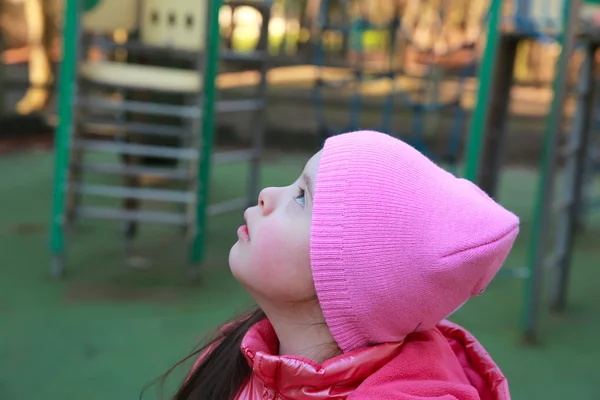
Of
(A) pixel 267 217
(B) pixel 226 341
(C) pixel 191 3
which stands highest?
(C) pixel 191 3

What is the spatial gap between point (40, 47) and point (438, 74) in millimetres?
3711

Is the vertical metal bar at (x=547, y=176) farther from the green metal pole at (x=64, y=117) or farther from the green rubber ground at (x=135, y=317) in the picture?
the green metal pole at (x=64, y=117)

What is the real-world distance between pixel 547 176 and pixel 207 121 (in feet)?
4.81

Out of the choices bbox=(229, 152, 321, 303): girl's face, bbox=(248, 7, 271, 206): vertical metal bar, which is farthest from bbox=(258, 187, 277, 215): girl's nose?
bbox=(248, 7, 271, 206): vertical metal bar

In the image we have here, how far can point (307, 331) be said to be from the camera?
1.37 metres

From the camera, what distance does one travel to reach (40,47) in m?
A: 7.77

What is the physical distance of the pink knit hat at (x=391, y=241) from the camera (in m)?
1.26

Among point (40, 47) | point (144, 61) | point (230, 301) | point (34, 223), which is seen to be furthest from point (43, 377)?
point (40, 47)

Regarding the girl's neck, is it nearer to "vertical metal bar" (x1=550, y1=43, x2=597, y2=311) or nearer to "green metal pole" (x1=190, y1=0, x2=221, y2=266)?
"green metal pole" (x1=190, y1=0, x2=221, y2=266)

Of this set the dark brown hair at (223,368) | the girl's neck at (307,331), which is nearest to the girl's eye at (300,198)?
the girl's neck at (307,331)

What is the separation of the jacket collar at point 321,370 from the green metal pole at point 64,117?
102 inches

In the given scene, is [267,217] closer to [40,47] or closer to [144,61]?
[144,61]

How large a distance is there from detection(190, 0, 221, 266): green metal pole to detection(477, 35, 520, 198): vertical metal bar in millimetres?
1221

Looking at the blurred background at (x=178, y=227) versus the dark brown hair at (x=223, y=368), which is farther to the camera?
the blurred background at (x=178, y=227)
